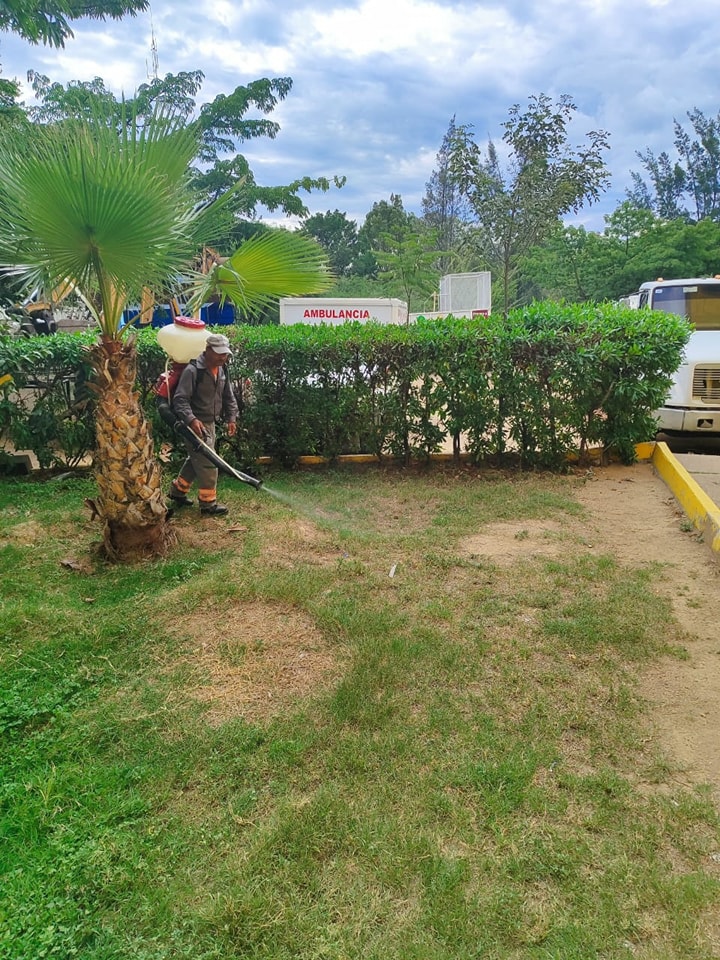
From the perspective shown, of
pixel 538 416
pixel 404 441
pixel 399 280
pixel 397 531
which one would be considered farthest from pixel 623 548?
pixel 399 280

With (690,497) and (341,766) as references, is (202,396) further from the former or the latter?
(690,497)

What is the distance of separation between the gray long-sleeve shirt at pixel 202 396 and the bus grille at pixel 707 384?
6008 millimetres

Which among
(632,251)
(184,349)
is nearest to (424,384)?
(184,349)

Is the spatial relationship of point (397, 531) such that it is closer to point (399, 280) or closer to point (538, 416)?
point (538, 416)

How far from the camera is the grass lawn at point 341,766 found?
65.1 inches

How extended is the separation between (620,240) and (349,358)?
79.3ft

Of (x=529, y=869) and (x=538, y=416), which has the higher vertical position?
(x=538, y=416)

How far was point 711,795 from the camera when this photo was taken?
2.10 m

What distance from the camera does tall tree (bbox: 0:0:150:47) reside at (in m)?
11.0

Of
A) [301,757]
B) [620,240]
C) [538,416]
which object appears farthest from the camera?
[620,240]

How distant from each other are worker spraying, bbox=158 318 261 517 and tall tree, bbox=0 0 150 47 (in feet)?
35.2

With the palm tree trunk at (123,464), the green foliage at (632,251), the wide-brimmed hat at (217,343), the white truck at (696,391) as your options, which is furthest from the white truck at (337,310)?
the green foliage at (632,251)

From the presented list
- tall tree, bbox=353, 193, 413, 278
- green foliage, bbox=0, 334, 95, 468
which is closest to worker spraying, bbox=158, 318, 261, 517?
green foliage, bbox=0, 334, 95, 468

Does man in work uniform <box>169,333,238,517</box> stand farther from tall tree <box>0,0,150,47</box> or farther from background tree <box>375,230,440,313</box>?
background tree <box>375,230,440,313</box>
